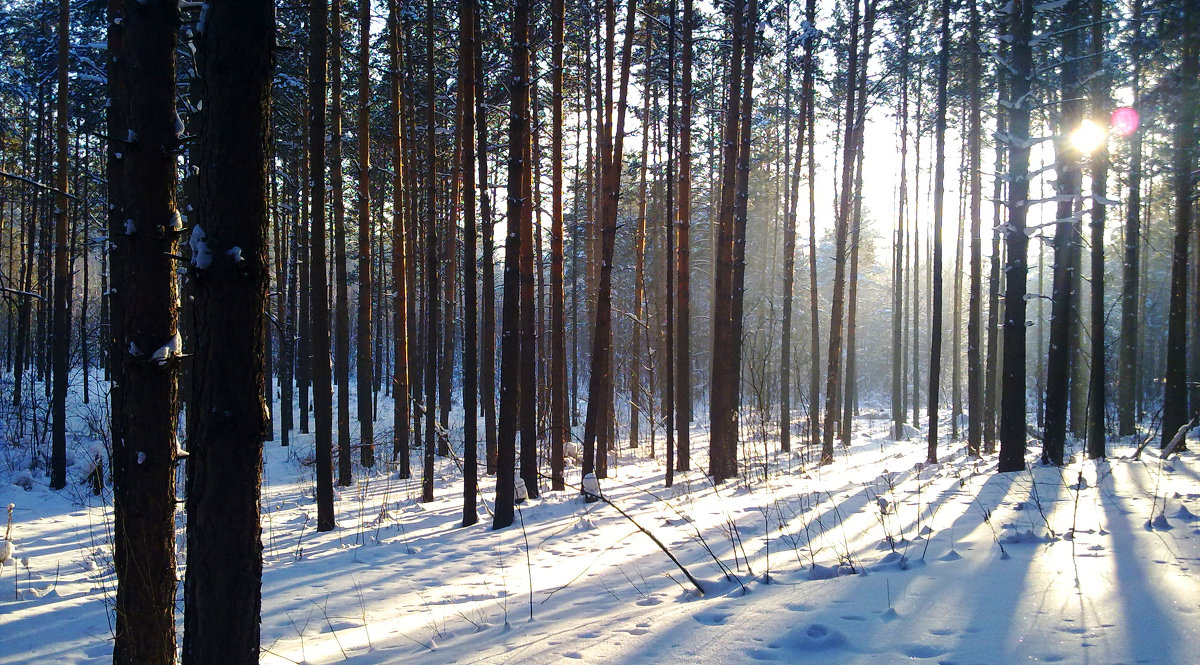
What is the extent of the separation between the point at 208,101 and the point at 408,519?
769 centimetres

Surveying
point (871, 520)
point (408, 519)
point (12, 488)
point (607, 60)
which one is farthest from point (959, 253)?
point (12, 488)

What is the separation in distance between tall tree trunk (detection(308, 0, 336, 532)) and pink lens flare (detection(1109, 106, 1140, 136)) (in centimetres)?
1640

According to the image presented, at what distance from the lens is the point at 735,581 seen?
4590mm

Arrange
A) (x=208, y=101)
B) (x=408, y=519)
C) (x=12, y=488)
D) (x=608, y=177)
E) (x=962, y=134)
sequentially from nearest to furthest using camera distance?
(x=208, y=101) < (x=408, y=519) < (x=608, y=177) < (x=12, y=488) < (x=962, y=134)

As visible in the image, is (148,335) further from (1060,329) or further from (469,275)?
(1060,329)

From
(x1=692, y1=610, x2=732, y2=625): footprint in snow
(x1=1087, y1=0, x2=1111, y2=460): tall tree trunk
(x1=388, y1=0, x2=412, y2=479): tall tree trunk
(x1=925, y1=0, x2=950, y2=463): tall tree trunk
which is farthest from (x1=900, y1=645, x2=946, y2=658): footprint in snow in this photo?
(x1=925, y1=0, x2=950, y2=463): tall tree trunk

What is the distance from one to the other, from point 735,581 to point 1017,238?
8.08 m

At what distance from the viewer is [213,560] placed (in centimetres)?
279

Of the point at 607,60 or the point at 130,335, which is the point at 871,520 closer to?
the point at 130,335

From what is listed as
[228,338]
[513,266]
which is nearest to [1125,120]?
[513,266]

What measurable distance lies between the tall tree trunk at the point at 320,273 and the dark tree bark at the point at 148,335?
405 centimetres

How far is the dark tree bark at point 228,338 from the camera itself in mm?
2719

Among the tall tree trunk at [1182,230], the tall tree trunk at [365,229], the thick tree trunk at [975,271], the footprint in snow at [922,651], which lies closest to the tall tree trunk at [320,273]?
the tall tree trunk at [365,229]

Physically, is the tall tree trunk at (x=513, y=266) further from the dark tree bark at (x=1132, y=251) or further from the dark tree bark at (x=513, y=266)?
the dark tree bark at (x=1132, y=251)
